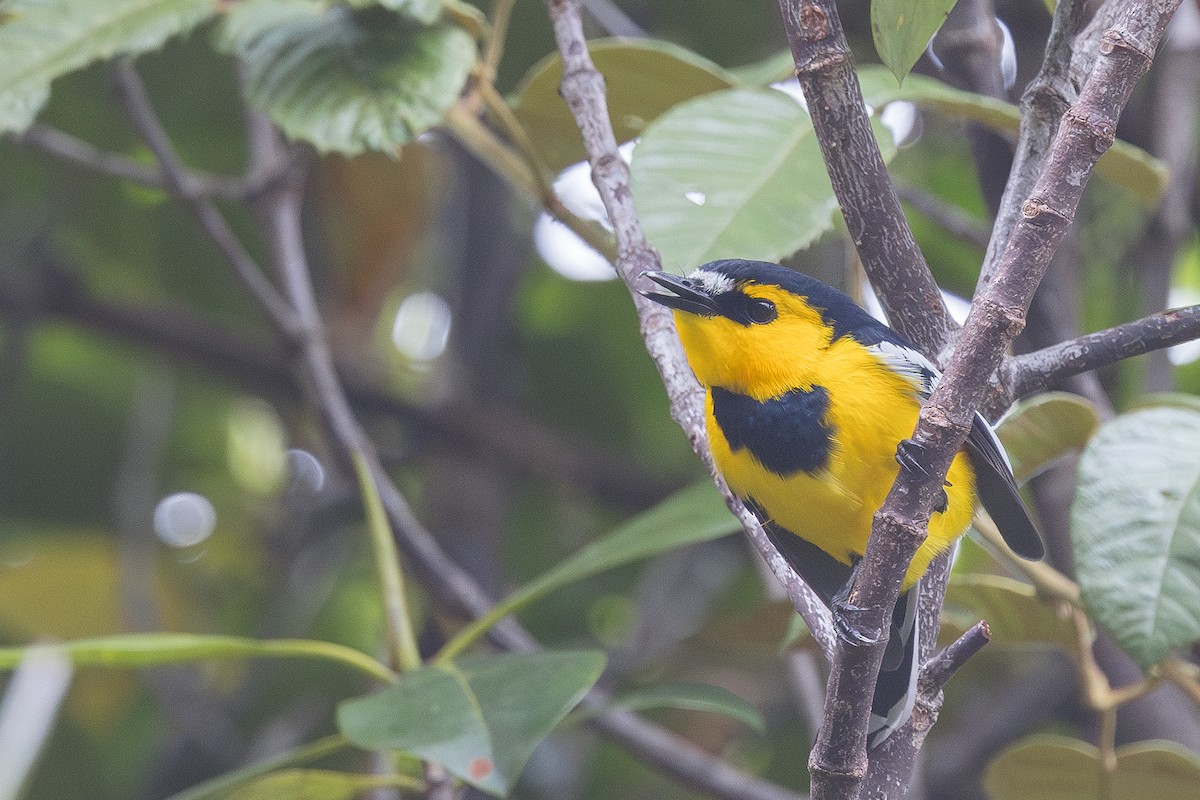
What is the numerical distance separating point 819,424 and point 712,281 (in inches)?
10.8

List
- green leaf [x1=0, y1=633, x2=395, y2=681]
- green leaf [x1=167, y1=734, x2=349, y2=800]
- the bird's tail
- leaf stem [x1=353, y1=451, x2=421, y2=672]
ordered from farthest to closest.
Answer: leaf stem [x1=353, y1=451, x2=421, y2=672], green leaf [x1=167, y1=734, x2=349, y2=800], green leaf [x1=0, y1=633, x2=395, y2=681], the bird's tail

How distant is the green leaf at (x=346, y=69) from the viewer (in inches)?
80.0

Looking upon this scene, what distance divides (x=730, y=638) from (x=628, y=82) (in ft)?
3.58

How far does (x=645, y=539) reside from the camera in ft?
7.31

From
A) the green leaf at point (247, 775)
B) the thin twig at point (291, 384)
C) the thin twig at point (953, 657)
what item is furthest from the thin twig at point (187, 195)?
the thin twig at point (953, 657)

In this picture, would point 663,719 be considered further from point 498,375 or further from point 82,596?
point 82,596

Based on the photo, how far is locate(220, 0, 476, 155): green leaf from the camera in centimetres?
203

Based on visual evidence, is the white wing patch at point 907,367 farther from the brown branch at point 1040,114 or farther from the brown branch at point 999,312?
the brown branch at point 999,312

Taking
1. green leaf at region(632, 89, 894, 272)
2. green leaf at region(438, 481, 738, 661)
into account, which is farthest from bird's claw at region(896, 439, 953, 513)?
green leaf at region(438, 481, 738, 661)

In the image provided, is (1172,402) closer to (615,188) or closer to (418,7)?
(615,188)

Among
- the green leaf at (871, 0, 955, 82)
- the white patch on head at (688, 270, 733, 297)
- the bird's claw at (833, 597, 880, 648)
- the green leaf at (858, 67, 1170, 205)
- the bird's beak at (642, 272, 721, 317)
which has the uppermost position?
the green leaf at (858, 67, 1170, 205)

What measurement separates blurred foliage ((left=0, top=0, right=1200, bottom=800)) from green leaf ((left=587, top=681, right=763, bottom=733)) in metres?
0.23

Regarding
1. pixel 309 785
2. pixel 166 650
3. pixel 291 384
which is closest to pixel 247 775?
pixel 309 785

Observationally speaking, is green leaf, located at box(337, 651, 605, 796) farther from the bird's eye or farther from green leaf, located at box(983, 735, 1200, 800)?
green leaf, located at box(983, 735, 1200, 800)
